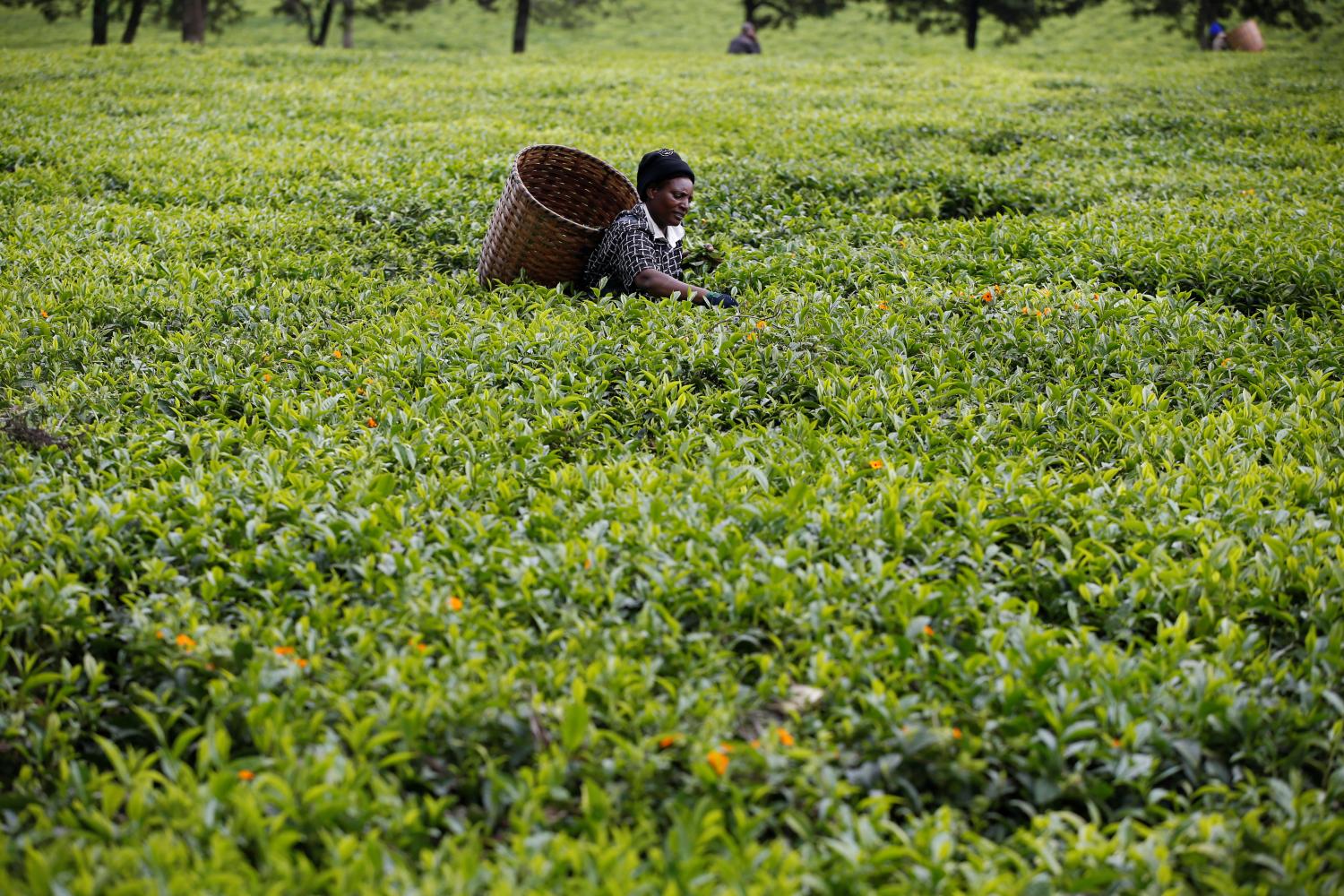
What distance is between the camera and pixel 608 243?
607cm

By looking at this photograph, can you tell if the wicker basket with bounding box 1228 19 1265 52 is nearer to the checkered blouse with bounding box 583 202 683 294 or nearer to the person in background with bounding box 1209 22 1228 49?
the person in background with bounding box 1209 22 1228 49

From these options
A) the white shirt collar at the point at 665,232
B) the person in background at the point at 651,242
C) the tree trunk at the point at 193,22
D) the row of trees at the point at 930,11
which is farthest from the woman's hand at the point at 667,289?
the tree trunk at the point at 193,22

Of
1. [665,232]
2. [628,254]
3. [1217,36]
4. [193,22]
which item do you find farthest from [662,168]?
[1217,36]

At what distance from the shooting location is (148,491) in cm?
373

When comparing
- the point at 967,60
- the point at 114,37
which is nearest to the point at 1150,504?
the point at 967,60

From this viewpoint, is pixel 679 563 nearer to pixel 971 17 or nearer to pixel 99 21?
pixel 99 21

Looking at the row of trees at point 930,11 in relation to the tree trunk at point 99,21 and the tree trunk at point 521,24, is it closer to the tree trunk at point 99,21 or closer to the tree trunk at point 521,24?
the tree trunk at point 521,24

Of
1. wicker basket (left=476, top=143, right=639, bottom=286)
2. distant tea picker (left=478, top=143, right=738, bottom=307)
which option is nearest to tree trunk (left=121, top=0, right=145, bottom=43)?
wicker basket (left=476, top=143, right=639, bottom=286)

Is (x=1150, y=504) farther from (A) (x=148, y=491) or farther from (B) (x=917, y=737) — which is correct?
(A) (x=148, y=491)

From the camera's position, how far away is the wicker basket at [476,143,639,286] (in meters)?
5.89

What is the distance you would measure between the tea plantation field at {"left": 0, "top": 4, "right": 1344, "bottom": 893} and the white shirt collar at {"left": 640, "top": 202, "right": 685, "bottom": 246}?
1.19 ft

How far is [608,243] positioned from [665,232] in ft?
1.10

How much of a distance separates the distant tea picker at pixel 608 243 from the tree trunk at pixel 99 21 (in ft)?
68.7

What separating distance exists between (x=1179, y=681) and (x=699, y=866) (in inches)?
58.1
